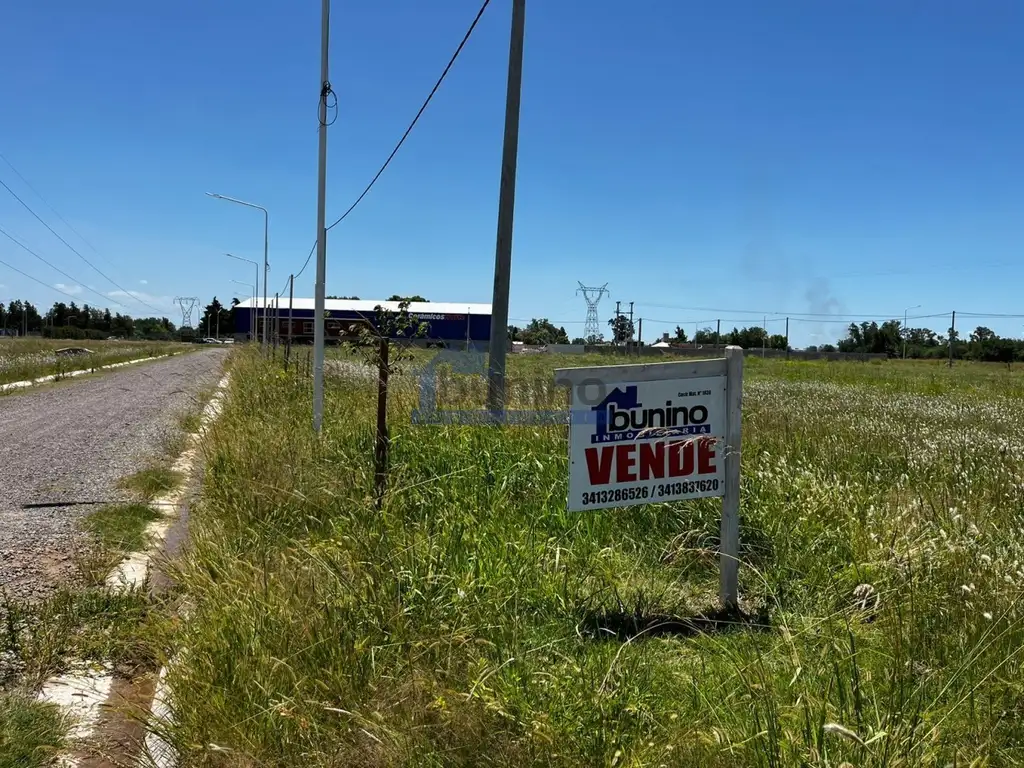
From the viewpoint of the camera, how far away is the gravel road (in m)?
5.49

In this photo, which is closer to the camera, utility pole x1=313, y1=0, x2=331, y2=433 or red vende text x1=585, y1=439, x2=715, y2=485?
red vende text x1=585, y1=439, x2=715, y2=485

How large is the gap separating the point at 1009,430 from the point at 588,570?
10011 mm

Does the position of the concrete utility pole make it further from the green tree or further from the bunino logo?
the green tree

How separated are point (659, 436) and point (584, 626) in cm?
114

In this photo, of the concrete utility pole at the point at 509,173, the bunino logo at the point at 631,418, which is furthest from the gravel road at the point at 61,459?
the concrete utility pole at the point at 509,173

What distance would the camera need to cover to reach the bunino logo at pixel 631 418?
4.00 metres

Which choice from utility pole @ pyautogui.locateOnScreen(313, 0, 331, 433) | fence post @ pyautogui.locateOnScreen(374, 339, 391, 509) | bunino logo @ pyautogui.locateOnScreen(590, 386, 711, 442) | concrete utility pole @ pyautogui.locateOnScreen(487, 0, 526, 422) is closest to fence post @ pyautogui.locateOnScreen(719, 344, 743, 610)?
bunino logo @ pyautogui.locateOnScreen(590, 386, 711, 442)

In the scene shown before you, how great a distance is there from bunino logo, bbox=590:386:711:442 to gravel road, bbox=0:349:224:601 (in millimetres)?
3785

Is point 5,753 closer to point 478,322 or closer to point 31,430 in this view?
point 31,430

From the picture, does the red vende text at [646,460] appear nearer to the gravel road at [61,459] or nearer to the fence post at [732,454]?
the fence post at [732,454]

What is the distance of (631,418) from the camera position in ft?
13.2

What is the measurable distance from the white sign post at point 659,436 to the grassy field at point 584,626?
32cm

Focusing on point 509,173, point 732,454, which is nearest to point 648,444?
point 732,454

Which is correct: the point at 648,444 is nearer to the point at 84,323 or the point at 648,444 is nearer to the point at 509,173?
the point at 509,173
